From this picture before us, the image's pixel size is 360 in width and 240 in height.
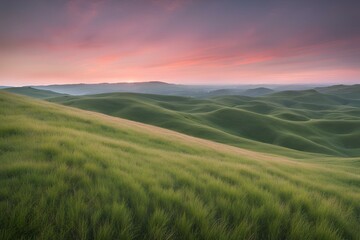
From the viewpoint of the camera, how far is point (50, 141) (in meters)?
6.18

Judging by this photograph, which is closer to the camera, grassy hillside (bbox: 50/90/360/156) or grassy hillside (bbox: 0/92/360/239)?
grassy hillside (bbox: 0/92/360/239)

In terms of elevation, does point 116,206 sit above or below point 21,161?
below

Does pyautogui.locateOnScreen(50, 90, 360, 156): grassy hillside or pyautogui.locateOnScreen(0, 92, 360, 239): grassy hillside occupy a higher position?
pyautogui.locateOnScreen(0, 92, 360, 239): grassy hillside

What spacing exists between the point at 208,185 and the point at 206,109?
129298 mm

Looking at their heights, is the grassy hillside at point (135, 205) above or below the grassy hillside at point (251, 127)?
above

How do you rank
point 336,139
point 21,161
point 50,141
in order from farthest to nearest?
point 336,139
point 50,141
point 21,161

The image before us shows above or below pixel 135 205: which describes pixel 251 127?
below

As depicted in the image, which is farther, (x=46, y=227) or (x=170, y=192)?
(x=170, y=192)

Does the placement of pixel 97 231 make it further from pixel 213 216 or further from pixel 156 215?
pixel 213 216

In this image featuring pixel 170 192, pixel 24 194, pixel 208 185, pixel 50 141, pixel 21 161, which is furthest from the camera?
pixel 50 141

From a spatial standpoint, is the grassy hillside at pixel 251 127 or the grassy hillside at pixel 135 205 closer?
the grassy hillside at pixel 135 205

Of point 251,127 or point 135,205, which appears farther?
point 251,127

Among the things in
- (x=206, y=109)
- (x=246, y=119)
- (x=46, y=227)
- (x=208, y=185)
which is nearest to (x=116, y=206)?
(x=46, y=227)

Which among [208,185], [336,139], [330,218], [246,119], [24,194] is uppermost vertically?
[24,194]
